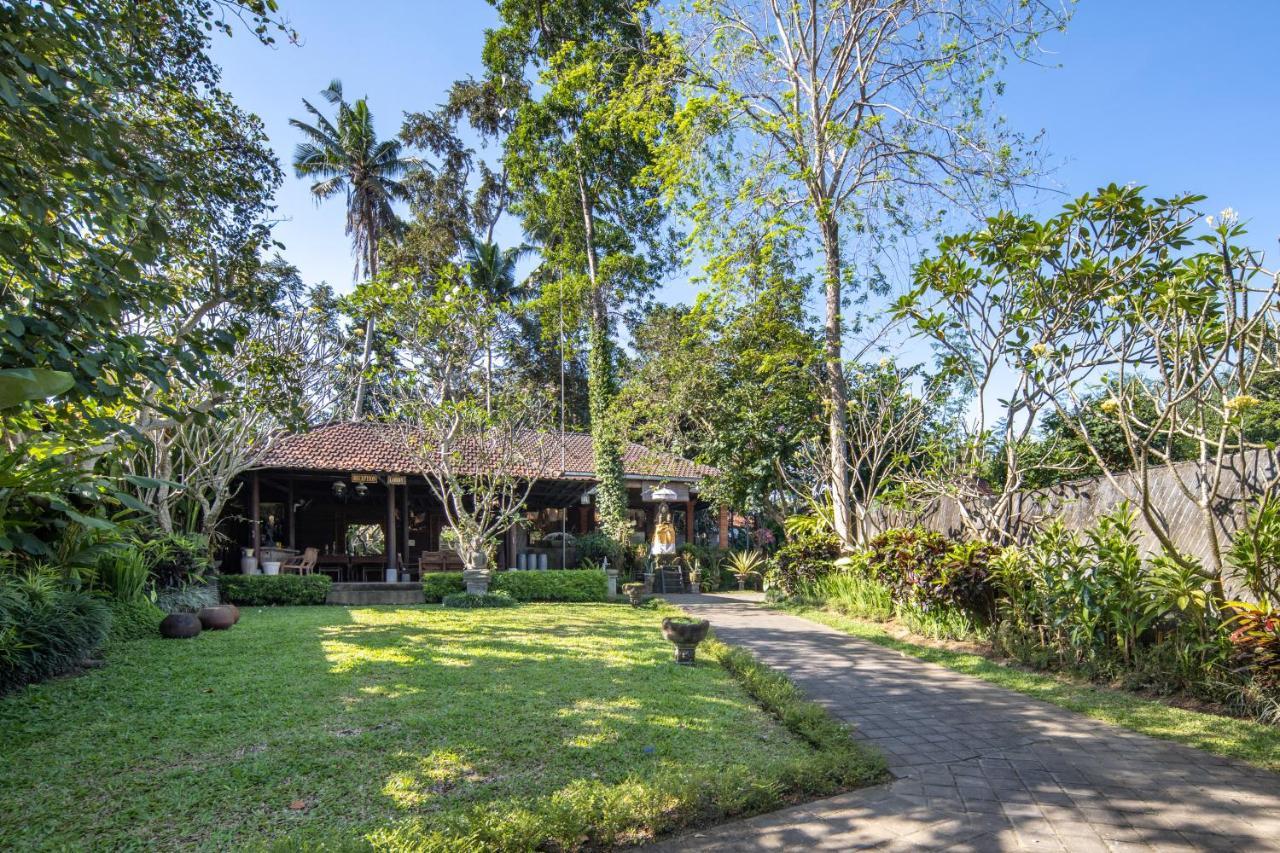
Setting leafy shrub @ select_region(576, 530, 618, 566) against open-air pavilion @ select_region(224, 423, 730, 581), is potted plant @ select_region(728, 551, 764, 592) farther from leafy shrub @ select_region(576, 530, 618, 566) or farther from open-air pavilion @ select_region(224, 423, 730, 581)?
leafy shrub @ select_region(576, 530, 618, 566)

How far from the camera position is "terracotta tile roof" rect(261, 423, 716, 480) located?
51.3 ft

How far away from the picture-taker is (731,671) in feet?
22.0

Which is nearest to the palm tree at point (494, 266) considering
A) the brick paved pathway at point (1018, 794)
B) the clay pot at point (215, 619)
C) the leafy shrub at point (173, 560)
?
the leafy shrub at point (173, 560)

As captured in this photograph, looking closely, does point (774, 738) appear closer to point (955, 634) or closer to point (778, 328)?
point (955, 634)

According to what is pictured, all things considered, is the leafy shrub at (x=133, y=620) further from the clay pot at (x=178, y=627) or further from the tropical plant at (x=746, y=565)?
the tropical plant at (x=746, y=565)

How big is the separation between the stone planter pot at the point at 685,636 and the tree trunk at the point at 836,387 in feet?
18.3

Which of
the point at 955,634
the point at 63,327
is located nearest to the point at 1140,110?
the point at 955,634

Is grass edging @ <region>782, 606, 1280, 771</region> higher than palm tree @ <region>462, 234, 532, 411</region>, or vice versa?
palm tree @ <region>462, 234, 532, 411</region>

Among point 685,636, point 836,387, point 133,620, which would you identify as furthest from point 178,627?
point 836,387

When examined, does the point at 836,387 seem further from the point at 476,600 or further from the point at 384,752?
the point at 384,752

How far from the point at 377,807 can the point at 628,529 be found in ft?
44.8

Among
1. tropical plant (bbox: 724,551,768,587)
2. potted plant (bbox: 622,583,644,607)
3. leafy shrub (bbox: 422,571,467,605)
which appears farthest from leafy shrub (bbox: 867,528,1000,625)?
tropical plant (bbox: 724,551,768,587)

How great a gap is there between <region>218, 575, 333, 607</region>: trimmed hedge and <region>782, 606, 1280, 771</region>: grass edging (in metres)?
10.7

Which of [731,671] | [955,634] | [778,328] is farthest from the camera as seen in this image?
[778,328]
